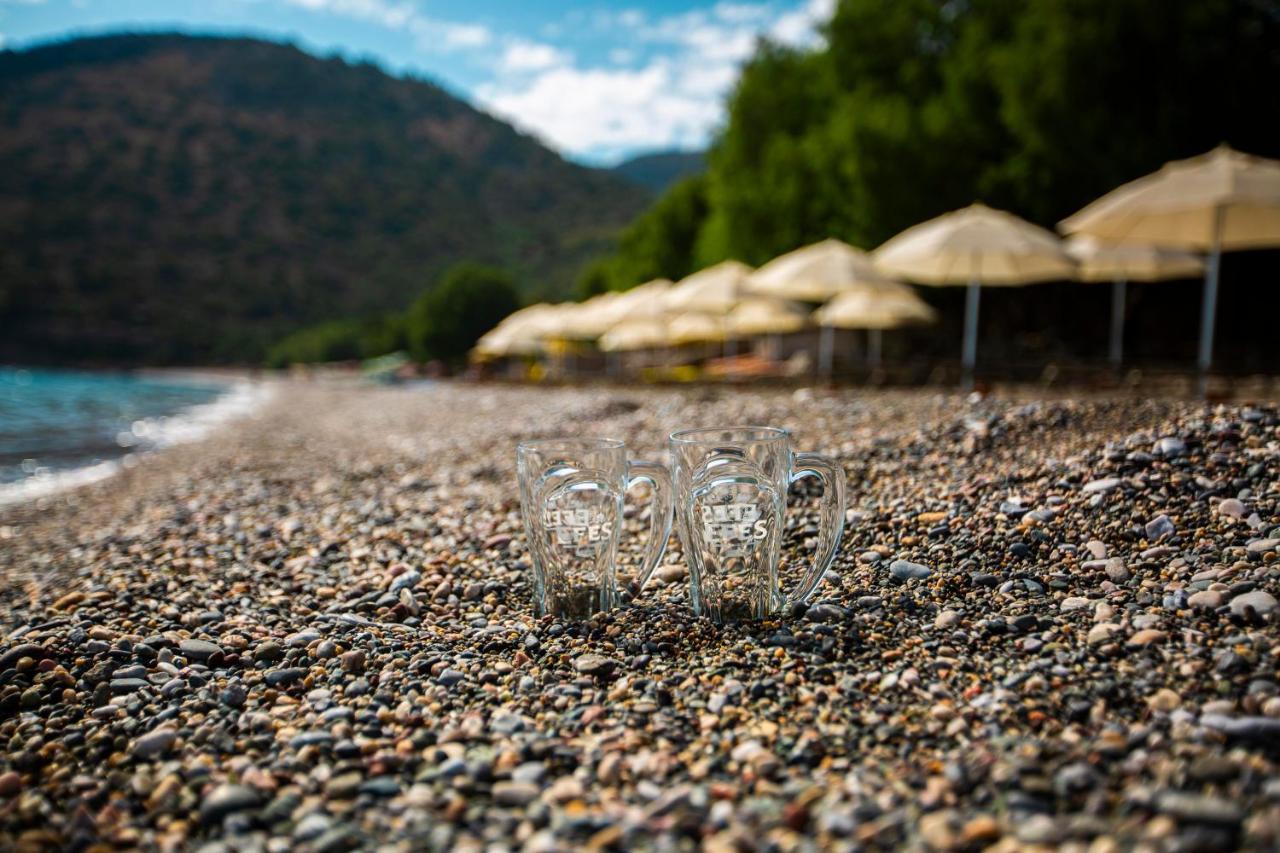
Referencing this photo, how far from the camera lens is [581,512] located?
9.11ft

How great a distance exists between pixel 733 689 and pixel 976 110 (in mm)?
20601

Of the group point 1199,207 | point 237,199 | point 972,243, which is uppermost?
point 237,199

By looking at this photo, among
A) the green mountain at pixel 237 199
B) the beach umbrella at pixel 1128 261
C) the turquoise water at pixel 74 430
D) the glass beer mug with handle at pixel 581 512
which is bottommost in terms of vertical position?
the turquoise water at pixel 74 430

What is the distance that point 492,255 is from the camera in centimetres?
9419

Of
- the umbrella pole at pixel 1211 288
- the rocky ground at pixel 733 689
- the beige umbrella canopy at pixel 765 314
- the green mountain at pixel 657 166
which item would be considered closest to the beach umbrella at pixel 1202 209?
the umbrella pole at pixel 1211 288

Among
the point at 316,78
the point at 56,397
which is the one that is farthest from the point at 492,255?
the point at 316,78

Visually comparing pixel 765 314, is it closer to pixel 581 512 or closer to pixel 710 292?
pixel 710 292

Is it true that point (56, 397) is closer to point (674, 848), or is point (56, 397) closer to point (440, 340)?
point (440, 340)

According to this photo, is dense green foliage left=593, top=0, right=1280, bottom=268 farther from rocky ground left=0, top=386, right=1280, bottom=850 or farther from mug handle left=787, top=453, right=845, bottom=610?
mug handle left=787, top=453, right=845, bottom=610

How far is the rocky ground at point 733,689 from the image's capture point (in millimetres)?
1733

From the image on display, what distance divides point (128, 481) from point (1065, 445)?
40.2 feet

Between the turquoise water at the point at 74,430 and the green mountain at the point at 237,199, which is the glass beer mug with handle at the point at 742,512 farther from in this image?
the green mountain at the point at 237,199

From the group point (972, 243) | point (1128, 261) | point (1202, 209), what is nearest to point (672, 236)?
point (1128, 261)

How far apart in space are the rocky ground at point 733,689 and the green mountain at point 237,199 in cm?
7678
